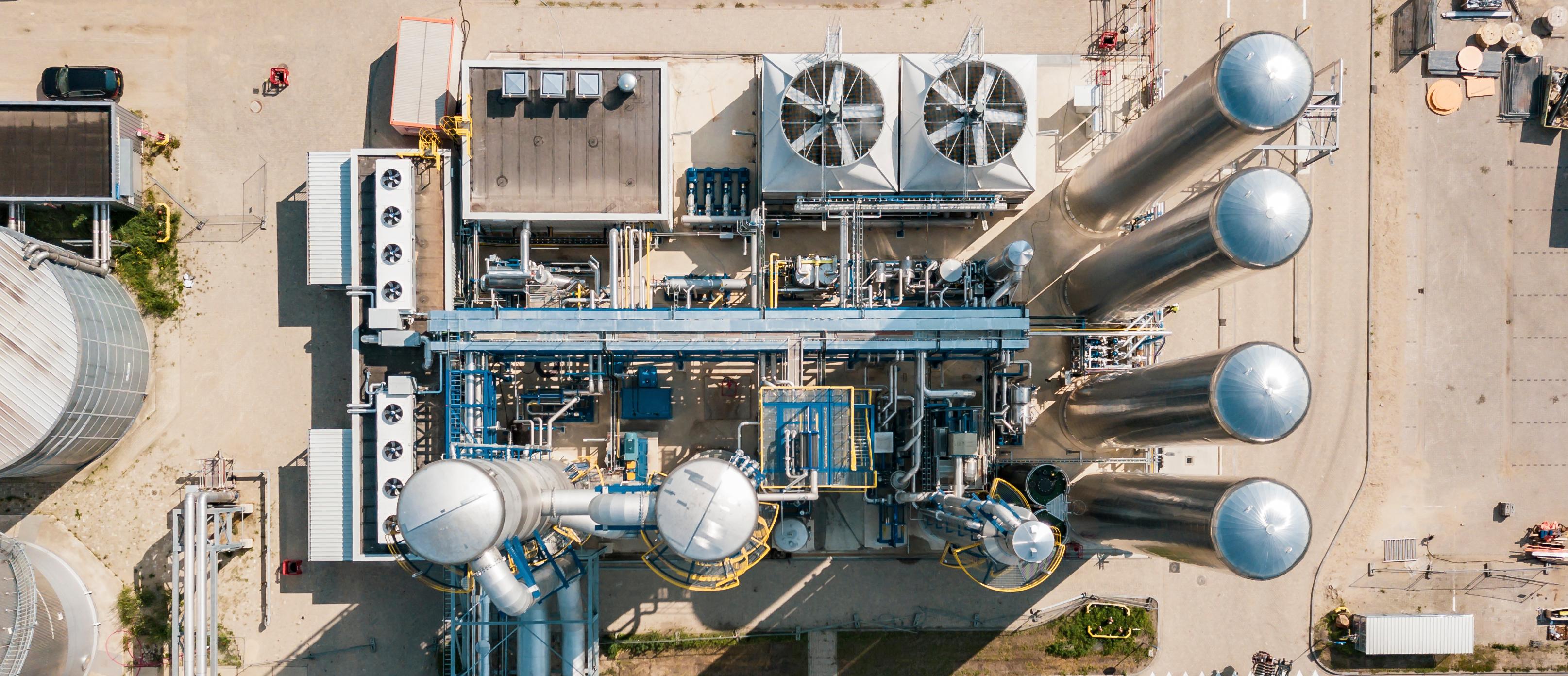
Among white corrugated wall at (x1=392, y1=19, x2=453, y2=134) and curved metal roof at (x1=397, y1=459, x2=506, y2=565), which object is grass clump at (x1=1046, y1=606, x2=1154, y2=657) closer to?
curved metal roof at (x1=397, y1=459, x2=506, y2=565)

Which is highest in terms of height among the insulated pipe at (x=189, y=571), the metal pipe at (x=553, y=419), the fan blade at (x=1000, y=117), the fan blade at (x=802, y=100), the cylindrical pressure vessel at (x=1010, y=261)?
the fan blade at (x=802, y=100)

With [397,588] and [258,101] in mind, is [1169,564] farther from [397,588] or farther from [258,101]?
[258,101]

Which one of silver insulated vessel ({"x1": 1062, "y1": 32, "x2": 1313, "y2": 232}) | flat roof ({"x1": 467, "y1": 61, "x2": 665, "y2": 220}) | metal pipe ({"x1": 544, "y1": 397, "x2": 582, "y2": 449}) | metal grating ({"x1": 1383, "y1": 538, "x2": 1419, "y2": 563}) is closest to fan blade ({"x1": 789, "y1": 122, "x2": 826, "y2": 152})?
flat roof ({"x1": 467, "y1": 61, "x2": 665, "y2": 220})

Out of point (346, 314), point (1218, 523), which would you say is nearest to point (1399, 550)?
point (1218, 523)

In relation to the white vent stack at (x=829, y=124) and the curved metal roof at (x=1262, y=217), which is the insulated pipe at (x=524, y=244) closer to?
the white vent stack at (x=829, y=124)

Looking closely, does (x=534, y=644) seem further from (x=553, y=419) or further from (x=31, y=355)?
(x=31, y=355)

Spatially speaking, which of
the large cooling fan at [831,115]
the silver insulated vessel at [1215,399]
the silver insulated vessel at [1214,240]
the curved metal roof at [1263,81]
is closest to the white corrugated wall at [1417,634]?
the silver insulated vessel at [1215,399]
